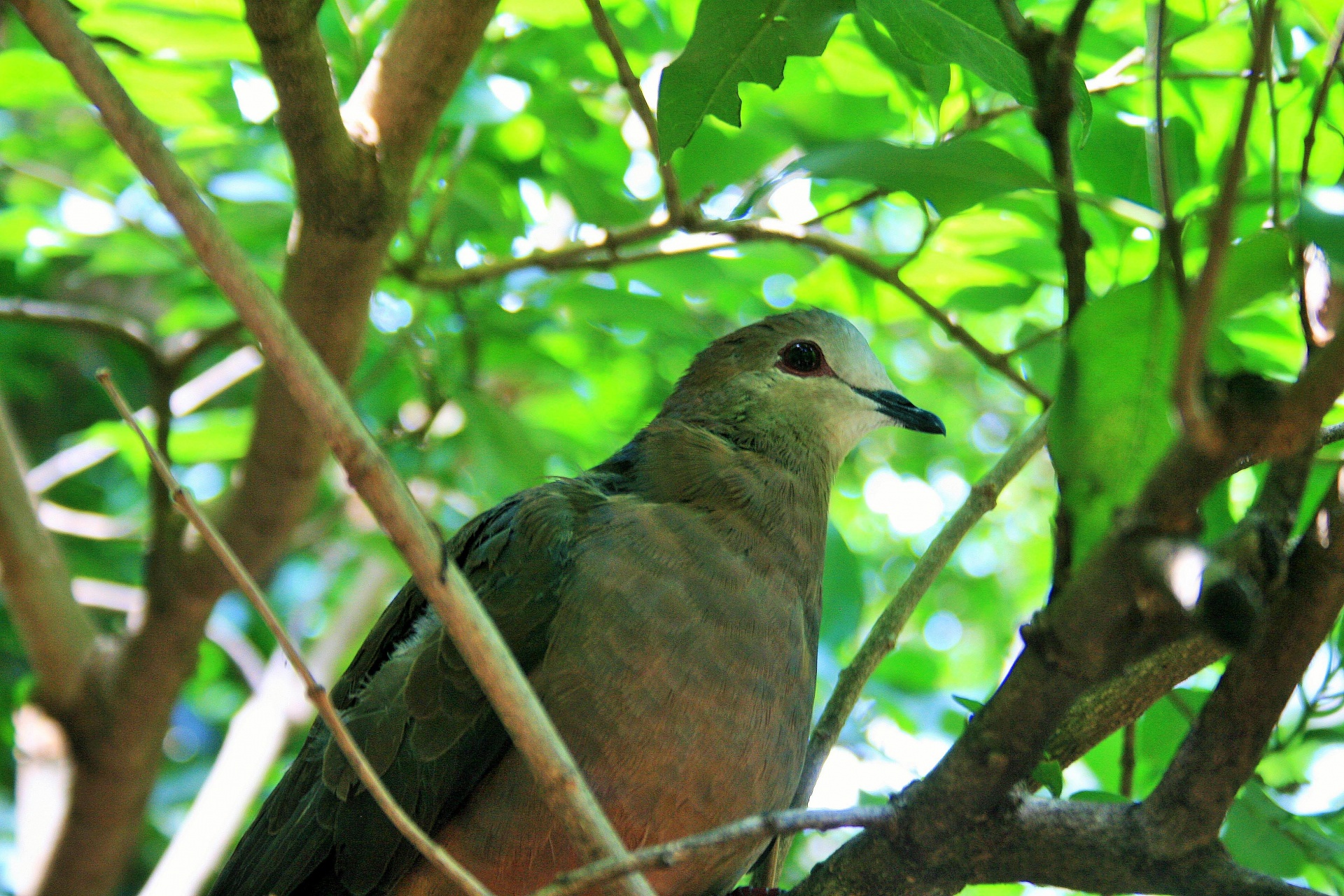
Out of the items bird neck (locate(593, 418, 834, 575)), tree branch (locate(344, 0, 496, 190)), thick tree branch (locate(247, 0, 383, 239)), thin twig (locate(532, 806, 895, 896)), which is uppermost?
tree branch (locate(344, 0, 496, 190))

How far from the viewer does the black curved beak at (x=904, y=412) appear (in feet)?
7.97

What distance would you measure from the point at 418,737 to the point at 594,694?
31cm

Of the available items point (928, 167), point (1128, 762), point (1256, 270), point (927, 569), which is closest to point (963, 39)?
point (928, 167)

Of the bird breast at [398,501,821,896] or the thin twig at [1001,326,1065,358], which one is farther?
the thin twig at [1001,326,1065,358]

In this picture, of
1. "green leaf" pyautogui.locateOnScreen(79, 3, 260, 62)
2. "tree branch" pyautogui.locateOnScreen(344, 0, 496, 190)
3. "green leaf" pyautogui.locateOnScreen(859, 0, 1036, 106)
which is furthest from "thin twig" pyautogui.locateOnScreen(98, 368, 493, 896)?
"green leaf" pyautogui.locateOnScreen(79, 3, 260, 62)

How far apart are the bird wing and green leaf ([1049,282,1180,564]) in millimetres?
1181

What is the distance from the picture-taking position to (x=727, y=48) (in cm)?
136

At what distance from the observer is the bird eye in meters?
2.54

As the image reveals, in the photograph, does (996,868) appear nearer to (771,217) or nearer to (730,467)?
(730,467)

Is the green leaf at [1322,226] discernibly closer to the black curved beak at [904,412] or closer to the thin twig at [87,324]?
the black curved beak at [904,412]

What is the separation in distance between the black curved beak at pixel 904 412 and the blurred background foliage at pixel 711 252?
225 mm

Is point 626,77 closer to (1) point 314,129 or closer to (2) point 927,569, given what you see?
(1) point 314,129

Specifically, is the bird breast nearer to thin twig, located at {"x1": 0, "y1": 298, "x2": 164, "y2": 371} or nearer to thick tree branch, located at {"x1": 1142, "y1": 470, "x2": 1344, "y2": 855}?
thick tree branch, located at {"x1": 1142, "y1": 470, "x2": 1344, "y2": 855}

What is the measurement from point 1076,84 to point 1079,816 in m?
0.75
